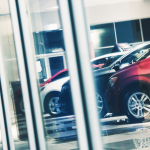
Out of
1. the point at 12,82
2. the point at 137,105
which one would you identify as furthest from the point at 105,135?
the point at 137,105

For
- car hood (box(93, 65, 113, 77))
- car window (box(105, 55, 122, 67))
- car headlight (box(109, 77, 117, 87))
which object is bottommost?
car headlight (box(109, 77, 117, 87))

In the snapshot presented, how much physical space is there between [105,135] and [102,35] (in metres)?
0.88

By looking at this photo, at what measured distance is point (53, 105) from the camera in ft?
7.29

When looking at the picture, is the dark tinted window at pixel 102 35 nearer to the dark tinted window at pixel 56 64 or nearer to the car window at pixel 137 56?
the dark tinted window at pixel 56 64

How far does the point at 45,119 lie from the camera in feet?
7.32

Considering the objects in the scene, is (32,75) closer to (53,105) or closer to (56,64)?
(53,105)

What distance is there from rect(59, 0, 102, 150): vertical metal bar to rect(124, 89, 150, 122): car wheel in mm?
1346

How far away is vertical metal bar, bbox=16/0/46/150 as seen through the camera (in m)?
2.28

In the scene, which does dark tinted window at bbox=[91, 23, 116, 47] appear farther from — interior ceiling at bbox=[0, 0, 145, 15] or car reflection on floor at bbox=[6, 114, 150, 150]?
car reflection on floor at bbox=[6, 114, 150, 150]

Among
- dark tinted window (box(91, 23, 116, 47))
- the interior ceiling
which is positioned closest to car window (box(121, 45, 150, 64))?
dark tinted window (box(91, 23, 116, 47))

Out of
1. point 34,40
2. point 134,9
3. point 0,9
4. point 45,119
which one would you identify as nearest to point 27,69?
point 34,40

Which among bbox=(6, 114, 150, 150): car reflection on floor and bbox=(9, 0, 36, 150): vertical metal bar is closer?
bbox=(6, 114, 150, 150): car reflection on floor

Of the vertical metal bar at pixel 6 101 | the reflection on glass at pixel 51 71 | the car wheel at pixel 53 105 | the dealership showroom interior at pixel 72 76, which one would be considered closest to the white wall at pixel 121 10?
the dealership showroom interior at pixel 72 76

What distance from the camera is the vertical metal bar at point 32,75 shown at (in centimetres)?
228
